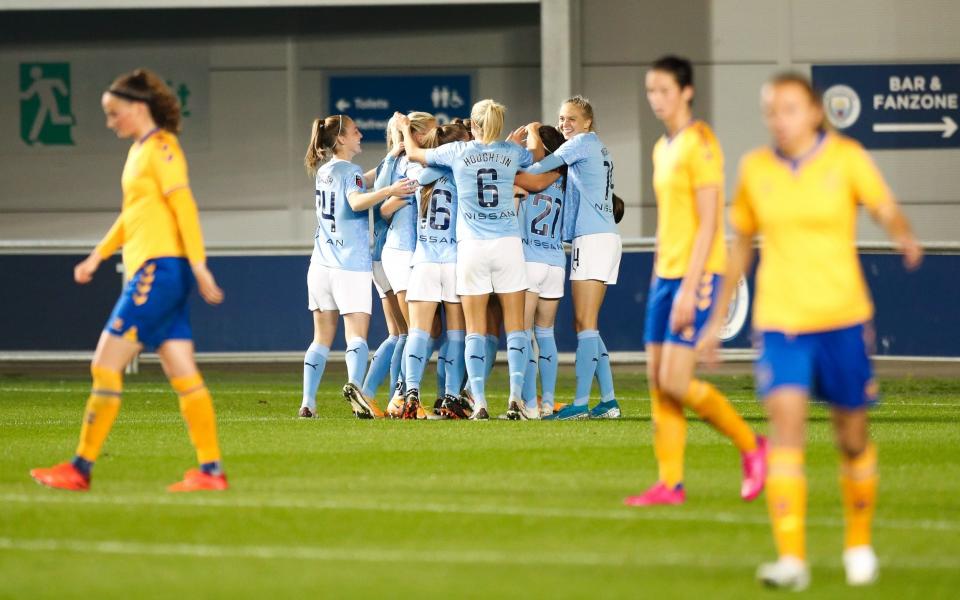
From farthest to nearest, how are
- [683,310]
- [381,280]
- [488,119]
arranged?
[381,280]
[488,119]
[683,310]

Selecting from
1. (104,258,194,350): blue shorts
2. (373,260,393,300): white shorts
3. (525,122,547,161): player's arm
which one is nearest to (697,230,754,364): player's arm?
(104,258,194,350): blue shorts

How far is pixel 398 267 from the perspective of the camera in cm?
1370

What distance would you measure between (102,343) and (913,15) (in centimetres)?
1844

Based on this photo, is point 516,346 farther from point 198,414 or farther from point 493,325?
point 198,414

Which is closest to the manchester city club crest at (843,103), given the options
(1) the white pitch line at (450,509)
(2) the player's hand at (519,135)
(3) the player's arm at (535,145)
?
(2) the player's hand at (519,135)

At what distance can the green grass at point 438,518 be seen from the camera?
6.23m

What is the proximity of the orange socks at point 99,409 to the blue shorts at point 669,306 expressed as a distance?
2.69 meters

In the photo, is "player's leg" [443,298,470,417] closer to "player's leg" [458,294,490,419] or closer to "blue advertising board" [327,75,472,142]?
"player's leg" [458,294,490,419]

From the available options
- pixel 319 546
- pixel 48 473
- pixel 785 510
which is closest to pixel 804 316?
pixel 785 510

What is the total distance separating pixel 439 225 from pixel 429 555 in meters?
6.77

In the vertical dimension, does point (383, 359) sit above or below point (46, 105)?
below

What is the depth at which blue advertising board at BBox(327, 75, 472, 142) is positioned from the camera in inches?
977

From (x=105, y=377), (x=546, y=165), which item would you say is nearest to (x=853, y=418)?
(x=105, y=377)

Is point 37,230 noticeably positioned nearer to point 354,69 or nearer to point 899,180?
point 354,69
